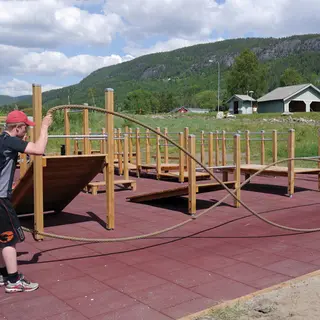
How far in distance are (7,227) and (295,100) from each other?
65319mm

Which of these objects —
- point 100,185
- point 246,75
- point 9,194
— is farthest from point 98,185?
point 246,75

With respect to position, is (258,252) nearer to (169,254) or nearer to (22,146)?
(169,254)

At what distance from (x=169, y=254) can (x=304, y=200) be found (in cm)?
507

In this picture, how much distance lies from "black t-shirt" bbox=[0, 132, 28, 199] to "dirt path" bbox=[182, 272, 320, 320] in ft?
6.56

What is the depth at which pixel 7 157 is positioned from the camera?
414 centimetres

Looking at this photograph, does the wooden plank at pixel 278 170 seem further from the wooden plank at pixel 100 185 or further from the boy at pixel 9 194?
the boy at pixel 9 194

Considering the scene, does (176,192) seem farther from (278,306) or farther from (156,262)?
(278,306)

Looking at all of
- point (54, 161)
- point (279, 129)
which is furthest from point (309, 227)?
point (279, 129)

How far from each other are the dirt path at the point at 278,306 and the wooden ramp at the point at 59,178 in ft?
10.8

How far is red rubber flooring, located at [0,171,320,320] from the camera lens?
150 inches

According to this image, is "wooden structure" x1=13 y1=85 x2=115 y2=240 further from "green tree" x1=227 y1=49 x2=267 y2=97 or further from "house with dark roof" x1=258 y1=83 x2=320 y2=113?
"green tree" x1=227 y1=49 x2=267 y2=97

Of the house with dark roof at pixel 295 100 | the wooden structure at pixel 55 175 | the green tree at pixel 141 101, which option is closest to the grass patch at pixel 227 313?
the wooden structure at pixel 55 175

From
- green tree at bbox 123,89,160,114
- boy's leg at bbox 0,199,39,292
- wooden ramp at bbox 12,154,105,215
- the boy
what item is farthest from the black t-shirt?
green tree at bbox 123,89,160,114

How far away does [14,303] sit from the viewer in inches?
153
